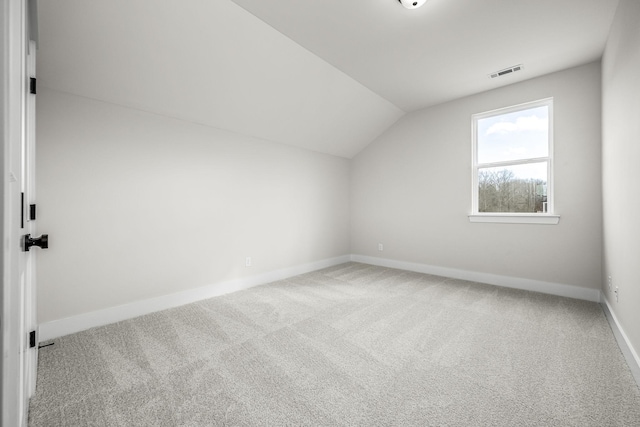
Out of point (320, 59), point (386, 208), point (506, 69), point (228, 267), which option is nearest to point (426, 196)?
point (386, 208)

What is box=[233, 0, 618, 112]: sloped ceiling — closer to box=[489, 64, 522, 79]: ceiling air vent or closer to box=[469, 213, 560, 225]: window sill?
box=[489, 64, 522, 79]: ceiling air vent

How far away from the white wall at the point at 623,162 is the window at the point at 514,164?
2.25ft

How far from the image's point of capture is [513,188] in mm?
3699

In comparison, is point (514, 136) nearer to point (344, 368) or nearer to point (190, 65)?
point (344, 368)

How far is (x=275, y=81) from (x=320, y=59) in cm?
57

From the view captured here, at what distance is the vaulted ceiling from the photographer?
6.98 feet

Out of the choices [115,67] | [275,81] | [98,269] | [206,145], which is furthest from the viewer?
[206,145]

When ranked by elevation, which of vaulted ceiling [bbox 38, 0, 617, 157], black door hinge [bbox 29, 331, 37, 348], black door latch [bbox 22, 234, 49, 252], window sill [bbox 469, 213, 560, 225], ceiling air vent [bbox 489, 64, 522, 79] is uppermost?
ceiling air vent [bbox 489, 64, 522, 79]

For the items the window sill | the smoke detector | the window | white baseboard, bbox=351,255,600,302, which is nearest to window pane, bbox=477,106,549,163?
the window

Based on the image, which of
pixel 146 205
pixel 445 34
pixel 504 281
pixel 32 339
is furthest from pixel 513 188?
pixel 32 339

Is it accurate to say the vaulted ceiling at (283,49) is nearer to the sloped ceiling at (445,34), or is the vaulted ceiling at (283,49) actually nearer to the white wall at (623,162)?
the sloped ceiling at (445,34)

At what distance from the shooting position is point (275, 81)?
3.09 metres

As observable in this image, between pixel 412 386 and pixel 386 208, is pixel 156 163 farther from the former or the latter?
pixel 386 208

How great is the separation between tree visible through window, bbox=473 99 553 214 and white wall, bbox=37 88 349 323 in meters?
2.86
